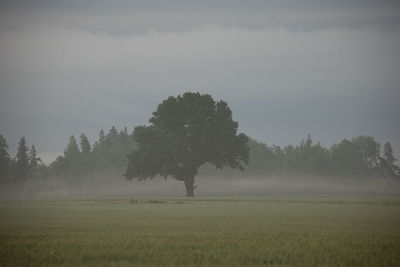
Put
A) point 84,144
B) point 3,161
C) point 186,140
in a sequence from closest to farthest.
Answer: point 186,140, point 3,161, point 84,144

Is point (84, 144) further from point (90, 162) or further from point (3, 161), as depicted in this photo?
point (3, 161)

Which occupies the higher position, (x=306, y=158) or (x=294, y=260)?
(x=306, y=158)

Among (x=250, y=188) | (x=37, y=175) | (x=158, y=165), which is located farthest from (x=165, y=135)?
(x=37, y=175)

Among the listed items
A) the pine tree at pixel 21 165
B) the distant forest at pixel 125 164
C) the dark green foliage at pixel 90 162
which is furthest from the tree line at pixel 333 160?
the pine tree at pixel 21 165

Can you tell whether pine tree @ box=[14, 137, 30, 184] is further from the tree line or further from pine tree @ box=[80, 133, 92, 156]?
the tree line

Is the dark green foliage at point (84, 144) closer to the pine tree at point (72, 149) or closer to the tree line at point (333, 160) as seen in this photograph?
the pine tree at point (72, 149)

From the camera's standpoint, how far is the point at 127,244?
19391mm

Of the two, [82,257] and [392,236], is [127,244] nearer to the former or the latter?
[82,257]

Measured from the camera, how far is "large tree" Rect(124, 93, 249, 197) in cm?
8675

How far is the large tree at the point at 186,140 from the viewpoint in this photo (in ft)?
285

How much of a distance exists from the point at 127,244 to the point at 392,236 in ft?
33.8

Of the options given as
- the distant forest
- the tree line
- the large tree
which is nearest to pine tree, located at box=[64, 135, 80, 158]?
the distant forest

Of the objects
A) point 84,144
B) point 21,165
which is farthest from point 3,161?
point 84,144

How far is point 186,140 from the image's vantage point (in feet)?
287
